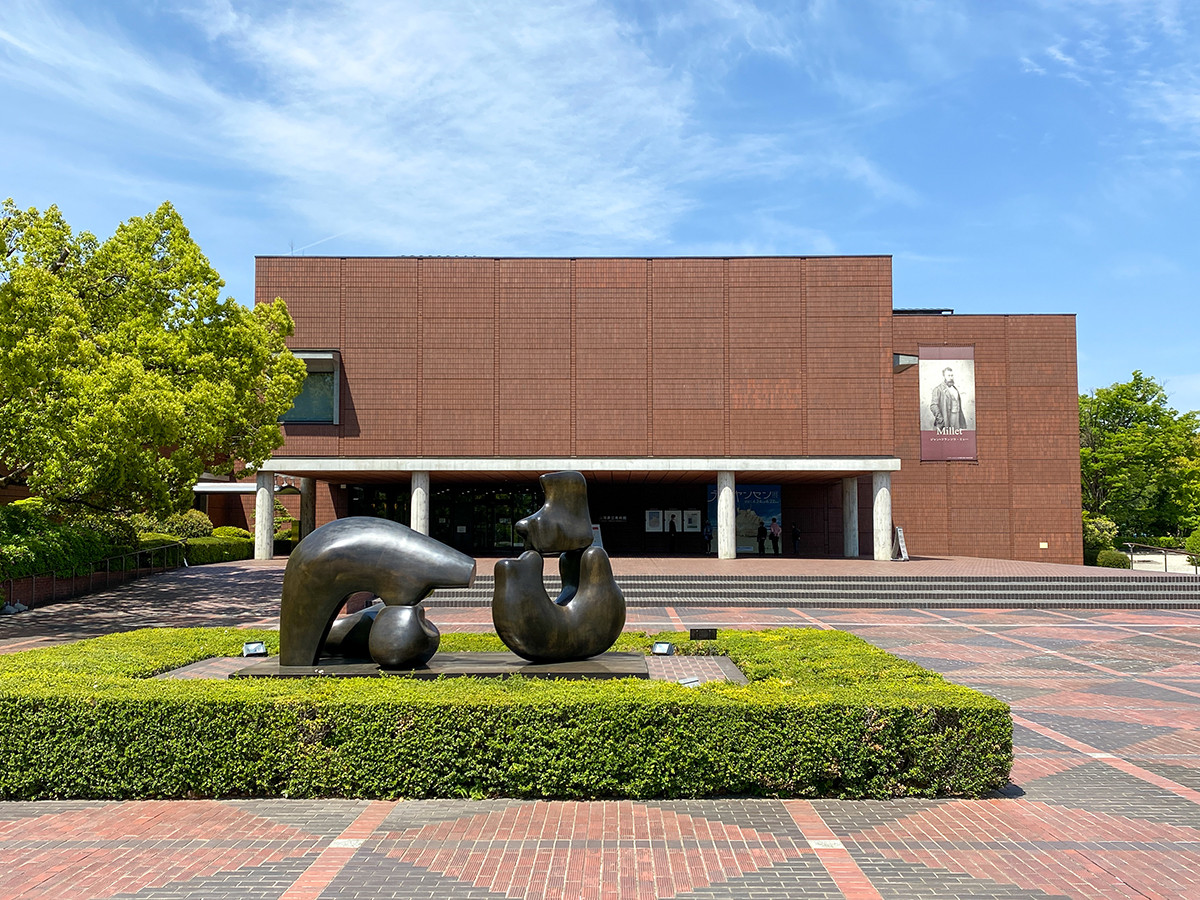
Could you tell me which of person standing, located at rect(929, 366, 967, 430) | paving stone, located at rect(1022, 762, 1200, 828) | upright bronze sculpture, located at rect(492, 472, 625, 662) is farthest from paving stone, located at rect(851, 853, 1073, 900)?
person standing, located at rect(929, 366, 967, 430)

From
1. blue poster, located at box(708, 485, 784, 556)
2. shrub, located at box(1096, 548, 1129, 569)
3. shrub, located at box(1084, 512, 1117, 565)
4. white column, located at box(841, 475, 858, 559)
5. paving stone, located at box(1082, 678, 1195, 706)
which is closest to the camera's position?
paving stone, located at box(1082, 678, 1195, 706)

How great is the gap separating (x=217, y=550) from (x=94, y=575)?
9.49 meters

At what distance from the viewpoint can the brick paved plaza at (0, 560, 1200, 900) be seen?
5.32 metres

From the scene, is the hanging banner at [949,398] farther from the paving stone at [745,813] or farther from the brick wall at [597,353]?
the paving stone at [745,813]

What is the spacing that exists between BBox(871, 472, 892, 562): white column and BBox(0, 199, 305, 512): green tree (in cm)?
2005

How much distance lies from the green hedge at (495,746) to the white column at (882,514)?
24.9 metres

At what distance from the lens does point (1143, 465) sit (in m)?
48.5

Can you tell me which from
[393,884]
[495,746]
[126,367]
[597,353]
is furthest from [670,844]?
[597,353]

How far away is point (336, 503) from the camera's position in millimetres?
37719

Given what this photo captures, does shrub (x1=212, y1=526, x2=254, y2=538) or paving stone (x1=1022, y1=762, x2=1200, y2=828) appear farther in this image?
shrub (x1=212, y1=526, x2=254, y2=538)

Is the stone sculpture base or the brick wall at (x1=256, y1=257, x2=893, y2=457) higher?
the brick wall at (x1=256, y1=257, x2=893, y2=457)

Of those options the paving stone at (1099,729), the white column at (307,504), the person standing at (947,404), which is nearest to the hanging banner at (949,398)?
the person standing at (947,404)

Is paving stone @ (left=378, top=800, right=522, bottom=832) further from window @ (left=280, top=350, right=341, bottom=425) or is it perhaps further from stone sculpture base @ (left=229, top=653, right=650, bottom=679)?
window @ (left=280, top=350, right=341, bottom=425)

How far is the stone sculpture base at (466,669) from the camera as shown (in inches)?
366
